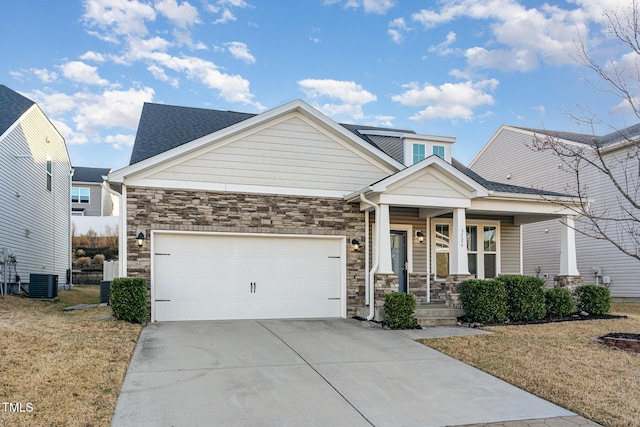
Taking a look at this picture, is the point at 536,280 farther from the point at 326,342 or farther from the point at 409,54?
the point at 409,54

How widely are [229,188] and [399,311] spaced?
15.7 feet

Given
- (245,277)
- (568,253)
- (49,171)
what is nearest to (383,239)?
(245,277)

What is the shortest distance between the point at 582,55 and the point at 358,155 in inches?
213

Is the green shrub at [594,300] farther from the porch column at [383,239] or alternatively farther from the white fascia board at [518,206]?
the porch column at [383,239]

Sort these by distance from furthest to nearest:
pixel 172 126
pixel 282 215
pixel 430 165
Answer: pixel 172 126
pixel 282 215
pixel 430 165

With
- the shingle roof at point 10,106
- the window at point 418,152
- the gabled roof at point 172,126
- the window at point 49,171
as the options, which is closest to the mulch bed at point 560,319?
the window at point 418,152

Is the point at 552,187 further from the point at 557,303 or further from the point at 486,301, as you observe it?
the point at 486,301

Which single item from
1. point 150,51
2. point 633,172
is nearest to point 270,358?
point 150,51

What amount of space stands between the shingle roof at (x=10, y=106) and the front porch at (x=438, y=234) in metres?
10.9

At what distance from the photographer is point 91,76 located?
1725 centimetres

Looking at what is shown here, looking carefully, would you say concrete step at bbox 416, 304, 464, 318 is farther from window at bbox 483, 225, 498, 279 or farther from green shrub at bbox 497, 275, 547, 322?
window at bbox 483, 225, 498, 279

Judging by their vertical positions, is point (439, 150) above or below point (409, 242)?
above

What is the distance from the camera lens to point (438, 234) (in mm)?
13148

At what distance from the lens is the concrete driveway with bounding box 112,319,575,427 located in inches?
187
